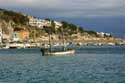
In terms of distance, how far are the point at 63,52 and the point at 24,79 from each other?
2778 inches

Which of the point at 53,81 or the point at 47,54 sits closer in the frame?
the point at 53,81

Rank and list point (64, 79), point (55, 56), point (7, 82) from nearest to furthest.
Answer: point (7, 82) → point (64, 79) → point (55, 56)

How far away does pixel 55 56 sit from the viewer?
121 m

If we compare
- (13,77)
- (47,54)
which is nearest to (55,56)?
(47,54)

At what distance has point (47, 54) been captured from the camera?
123250 millimetres

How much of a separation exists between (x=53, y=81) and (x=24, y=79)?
3.28m

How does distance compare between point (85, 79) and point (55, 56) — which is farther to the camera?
point (55, 56)

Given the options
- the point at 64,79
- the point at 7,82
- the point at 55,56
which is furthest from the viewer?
the point at 55,56

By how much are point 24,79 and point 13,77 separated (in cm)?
263

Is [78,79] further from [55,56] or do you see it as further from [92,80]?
[55,56]

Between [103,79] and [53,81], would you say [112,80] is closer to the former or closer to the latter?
[103,79]

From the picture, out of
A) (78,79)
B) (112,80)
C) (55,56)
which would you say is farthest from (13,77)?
(55,56)

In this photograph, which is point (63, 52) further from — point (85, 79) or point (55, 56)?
point (85, 79)

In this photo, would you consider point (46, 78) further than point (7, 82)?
Yes
